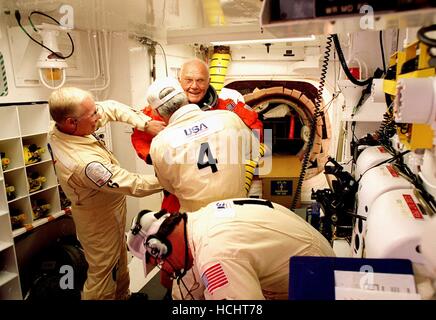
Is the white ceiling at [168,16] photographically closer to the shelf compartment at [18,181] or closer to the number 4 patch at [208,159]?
the number 4 patch at [208,159]

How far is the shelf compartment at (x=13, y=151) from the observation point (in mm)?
3388

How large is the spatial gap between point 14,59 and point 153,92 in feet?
6.65

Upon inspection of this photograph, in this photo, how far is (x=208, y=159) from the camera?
2.21m

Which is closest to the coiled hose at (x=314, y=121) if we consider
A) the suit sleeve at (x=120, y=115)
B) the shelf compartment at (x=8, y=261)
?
the suit sleeve at (x=120, y=115)

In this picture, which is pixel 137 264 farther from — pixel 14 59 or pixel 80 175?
pixel 14 59

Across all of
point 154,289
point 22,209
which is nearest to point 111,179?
point 154,289

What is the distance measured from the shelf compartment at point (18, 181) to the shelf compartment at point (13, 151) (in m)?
0.08

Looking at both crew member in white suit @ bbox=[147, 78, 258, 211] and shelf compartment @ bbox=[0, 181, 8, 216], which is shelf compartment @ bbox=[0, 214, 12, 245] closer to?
shelf compartment @ bbox=[0, 181, 8, 216]

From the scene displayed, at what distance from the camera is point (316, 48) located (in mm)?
5586

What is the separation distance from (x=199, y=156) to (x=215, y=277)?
927 mm

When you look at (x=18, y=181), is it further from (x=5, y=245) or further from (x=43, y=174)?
(x=5, y=245)

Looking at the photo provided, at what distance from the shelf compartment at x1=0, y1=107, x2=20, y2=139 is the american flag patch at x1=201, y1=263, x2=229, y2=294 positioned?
110 inches

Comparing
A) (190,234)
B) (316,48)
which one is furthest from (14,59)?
(316,48)
